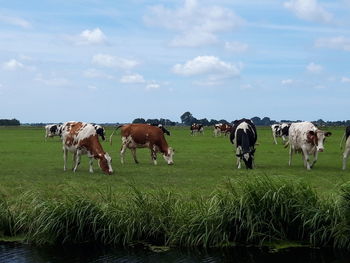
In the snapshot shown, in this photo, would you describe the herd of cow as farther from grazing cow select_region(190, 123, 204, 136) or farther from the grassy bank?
grazing cow select_region(190, 123, 204, 136)

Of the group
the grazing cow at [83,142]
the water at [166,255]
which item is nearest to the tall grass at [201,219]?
the water at [166,255]

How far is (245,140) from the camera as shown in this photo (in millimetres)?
24281

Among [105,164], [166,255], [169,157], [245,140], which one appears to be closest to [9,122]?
[169,157]

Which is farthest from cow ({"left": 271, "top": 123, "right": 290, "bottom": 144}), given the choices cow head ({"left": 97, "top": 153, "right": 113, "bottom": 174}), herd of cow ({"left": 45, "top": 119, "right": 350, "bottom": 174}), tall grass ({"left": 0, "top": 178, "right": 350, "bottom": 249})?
tall grass ({"left": 0, "top": 178, "right": 350, "bottom": 249})

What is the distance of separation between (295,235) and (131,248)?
384 centimetres

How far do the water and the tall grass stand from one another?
440 millimetres

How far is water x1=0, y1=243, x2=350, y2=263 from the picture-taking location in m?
10.8

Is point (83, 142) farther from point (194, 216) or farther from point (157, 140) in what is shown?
point (194, 216)

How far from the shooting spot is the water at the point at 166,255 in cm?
1083

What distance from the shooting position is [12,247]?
12.0m

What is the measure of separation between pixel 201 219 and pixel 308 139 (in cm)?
1358

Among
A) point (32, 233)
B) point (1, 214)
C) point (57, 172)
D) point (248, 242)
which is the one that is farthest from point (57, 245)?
point (57, 172)

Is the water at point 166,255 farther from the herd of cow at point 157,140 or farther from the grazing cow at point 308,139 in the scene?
the grazing cow at point 308,139

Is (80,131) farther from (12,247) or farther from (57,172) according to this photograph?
(12,247)
